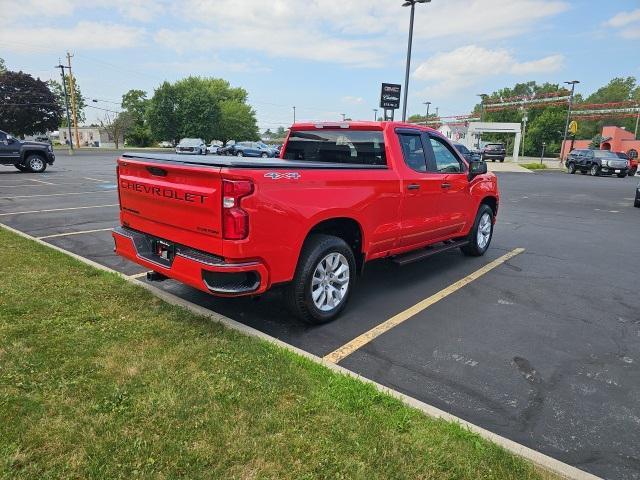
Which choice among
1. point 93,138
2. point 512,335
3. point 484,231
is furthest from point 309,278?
point 93,138

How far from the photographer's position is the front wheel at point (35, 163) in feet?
64.1

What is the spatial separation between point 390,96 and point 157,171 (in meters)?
16.2

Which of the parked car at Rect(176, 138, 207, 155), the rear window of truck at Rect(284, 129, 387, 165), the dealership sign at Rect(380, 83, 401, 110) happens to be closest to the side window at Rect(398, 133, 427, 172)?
the rear window of truck at Rect(284, 129, 387, 165)

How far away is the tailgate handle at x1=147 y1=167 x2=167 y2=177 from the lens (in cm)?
397

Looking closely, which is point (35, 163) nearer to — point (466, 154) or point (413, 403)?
point (466, 154)

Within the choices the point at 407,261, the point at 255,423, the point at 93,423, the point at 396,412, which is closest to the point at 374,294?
the point at 407,261

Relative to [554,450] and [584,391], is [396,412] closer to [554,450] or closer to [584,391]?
[554,450]

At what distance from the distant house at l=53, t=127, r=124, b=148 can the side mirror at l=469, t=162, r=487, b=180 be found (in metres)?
85.3

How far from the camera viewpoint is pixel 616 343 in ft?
13.7

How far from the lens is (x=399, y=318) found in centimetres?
460

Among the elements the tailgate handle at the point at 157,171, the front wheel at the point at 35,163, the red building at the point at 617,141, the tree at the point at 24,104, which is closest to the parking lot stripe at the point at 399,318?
the tailgate handle at the point at 157,171

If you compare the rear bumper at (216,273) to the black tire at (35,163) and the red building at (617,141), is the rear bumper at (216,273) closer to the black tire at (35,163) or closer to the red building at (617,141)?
the black tire at (35,163)

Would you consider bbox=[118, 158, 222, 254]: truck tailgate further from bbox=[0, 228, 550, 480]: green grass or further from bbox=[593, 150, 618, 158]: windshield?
bbox=[593, 150, 618, 158]: windshield

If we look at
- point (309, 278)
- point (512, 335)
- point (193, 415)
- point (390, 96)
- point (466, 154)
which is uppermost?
point (390, 96)
